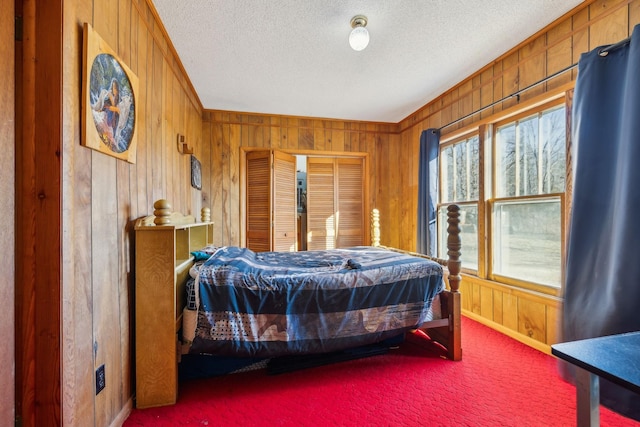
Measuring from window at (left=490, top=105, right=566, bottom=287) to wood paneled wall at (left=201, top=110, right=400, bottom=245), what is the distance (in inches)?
63.1

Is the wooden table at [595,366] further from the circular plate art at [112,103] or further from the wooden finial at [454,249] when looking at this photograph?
the circular plate art at [112,103]

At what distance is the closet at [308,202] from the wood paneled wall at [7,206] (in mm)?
2813

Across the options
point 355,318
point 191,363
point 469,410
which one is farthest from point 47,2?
point 469,410

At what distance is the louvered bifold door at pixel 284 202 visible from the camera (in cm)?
376

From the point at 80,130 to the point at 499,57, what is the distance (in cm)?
313

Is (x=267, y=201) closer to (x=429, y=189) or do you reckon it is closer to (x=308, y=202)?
(x=308, y=202)

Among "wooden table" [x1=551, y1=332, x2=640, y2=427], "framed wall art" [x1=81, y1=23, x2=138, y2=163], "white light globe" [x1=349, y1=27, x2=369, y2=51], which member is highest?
"white light globe" [x1=349, y1=27, x2=369, y2=51]

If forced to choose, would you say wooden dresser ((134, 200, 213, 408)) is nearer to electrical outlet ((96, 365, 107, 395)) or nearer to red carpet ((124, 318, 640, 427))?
red carpet ((124, 318, 640, 427))

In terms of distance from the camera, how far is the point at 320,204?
13.4ft

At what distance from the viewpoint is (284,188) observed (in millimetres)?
3893

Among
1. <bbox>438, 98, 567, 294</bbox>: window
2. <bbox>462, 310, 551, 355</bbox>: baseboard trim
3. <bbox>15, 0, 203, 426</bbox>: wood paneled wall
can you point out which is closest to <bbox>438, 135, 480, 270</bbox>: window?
<bbox>438, 98, 567, 294</bbox>: window

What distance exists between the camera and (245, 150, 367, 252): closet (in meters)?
3.76

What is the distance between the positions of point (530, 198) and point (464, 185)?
2.61 ft

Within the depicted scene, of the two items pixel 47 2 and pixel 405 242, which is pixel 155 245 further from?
pixel 405 242
